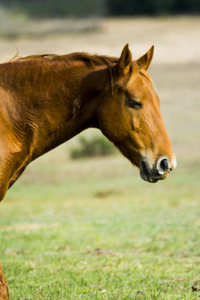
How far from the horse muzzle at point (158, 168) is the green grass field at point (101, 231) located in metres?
0.99

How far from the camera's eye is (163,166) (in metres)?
3.64

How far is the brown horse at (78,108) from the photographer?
12.1 ft

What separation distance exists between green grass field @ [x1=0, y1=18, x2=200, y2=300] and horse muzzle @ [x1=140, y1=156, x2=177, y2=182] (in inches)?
38.8

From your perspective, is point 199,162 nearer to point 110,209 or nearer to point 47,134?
point 110,209

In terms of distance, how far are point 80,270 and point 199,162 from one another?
965 cm

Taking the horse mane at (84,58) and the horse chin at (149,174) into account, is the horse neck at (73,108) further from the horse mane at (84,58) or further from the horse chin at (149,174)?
the horse chin at (149,174)

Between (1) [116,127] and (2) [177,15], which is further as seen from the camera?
(2) [177,15]

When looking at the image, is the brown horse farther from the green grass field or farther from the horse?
the green grass field

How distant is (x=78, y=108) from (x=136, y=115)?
0.43 m

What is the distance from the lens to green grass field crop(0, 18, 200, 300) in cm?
445

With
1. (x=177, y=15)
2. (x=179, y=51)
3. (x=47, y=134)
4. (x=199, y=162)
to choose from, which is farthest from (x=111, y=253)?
(x=177, y=15)

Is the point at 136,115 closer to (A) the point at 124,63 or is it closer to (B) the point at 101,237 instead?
(A) the point at 124,63

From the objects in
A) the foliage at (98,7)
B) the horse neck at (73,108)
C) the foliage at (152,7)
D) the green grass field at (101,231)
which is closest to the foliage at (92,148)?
the green grass field at (101,231)

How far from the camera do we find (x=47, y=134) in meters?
3.87
